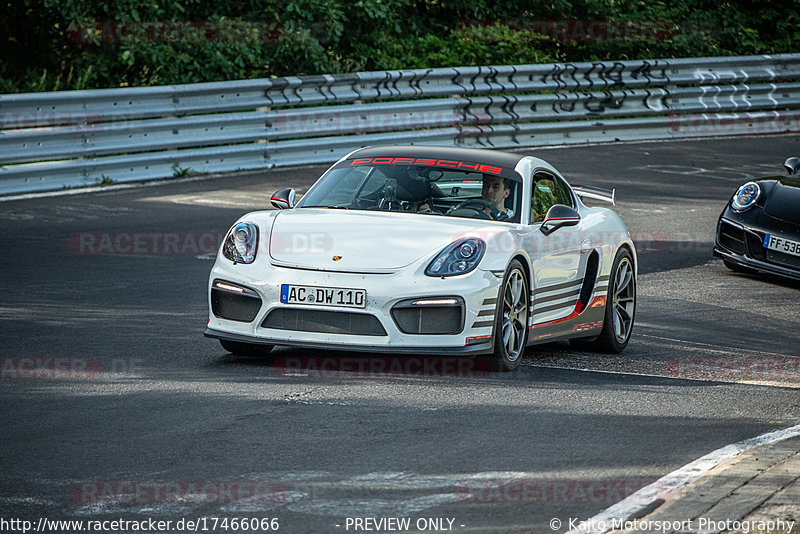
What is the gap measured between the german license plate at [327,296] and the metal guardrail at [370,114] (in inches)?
→ 309

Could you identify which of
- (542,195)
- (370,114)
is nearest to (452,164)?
(542,195)

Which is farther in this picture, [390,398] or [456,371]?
[456,371]

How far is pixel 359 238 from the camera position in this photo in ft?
25.0

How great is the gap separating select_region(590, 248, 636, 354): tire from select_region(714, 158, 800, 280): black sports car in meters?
3.22

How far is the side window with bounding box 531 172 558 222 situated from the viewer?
8.57 m

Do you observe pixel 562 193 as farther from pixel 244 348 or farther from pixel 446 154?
pixel 244 348

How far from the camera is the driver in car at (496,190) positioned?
8430 millimetres

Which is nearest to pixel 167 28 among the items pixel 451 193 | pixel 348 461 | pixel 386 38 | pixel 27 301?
pixel 386 38

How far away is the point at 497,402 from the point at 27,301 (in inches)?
161

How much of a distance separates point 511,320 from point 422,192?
3.80ft

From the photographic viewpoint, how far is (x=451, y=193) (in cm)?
851

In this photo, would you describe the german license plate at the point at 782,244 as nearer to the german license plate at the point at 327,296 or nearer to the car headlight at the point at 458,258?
the car headlight at the point at 458,258

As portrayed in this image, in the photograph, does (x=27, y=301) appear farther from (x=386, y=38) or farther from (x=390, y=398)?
(x=386, y=38)

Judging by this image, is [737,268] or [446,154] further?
[737,268]
